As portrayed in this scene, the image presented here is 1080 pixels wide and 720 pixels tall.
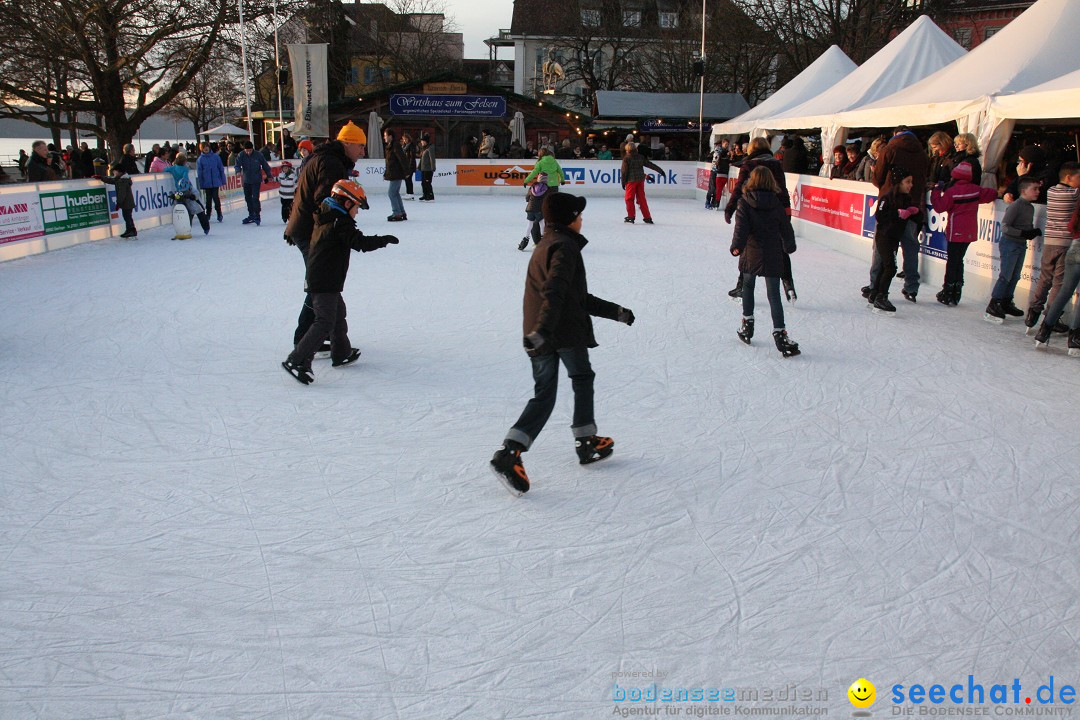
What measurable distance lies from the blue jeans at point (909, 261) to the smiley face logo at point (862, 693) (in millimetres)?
5753

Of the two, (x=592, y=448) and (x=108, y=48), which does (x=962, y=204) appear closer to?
(x=592, y=448)

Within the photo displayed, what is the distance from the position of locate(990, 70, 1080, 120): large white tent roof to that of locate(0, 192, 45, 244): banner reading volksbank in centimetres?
1109

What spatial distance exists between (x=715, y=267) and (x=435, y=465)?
262 inches

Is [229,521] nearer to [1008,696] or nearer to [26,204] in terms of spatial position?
[1008,696]

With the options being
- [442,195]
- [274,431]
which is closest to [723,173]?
[442,195]

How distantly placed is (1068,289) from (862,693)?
4616mm

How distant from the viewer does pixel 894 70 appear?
1394cm

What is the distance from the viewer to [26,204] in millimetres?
10711

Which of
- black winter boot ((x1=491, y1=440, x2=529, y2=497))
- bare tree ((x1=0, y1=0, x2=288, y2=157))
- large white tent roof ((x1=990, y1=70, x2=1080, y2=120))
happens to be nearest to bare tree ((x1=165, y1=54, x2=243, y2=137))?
bare tree ((x1=0, y1=0, x2=288, y2=157))

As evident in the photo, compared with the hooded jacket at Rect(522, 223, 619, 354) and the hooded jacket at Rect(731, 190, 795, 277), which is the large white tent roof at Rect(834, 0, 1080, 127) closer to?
the hooded jacket at Rect(731, 190, 795, 277)

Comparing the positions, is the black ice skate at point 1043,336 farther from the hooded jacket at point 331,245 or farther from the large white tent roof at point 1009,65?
the hooded jacket at point 331,245

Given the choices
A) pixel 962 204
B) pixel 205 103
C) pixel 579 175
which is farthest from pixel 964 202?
pixel 205 103

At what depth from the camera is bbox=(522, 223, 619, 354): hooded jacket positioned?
3.42m

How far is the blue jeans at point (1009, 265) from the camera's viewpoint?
6.68 meters
